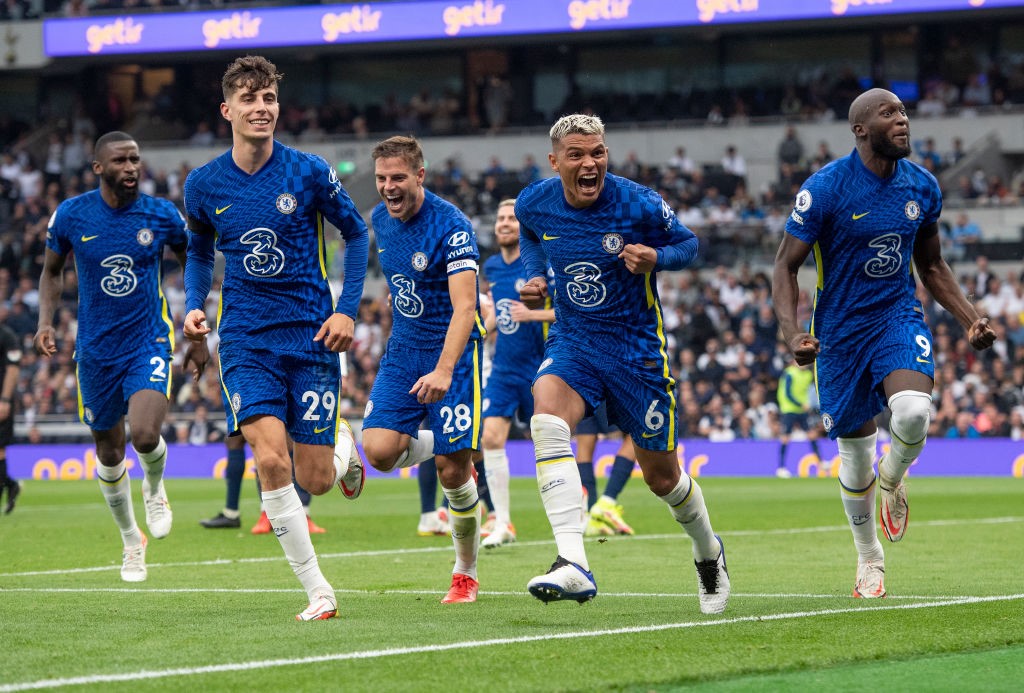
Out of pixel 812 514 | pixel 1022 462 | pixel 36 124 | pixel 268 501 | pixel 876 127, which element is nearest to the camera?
pixel 268 501

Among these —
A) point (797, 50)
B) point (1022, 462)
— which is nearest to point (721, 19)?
point (797, 50)

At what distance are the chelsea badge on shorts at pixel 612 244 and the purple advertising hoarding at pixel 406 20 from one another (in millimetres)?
28488

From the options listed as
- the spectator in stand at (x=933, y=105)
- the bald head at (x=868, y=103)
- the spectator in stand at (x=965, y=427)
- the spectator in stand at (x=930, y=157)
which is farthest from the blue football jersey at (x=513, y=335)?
the spectator in stand at (x=933, y=105)

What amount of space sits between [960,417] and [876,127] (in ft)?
59.9

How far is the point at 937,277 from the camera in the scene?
319 inches

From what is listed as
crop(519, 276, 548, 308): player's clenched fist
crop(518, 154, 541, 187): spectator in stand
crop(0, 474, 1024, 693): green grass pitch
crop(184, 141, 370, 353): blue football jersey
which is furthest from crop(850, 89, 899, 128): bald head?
crop(518, 154, 541, 187): spectator in stand

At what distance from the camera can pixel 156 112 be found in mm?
42438

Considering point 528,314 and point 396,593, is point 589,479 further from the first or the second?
point 396,593

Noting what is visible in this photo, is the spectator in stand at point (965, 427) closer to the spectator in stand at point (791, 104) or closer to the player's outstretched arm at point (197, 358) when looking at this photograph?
the spectator in stand at point (791, 104)

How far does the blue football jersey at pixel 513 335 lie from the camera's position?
12.6 metres

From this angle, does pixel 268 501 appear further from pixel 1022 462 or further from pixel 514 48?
pixel 514 48

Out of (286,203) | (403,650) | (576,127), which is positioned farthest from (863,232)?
(403,650)

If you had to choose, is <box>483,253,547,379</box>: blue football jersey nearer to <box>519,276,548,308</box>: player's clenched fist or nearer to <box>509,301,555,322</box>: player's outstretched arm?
<box>509,301,555,322</box>: player's outstretched arm

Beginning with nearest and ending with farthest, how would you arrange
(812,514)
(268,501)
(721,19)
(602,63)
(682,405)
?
(268,501) → (812,514) → (682,405) → (721,19) → (602,63)
